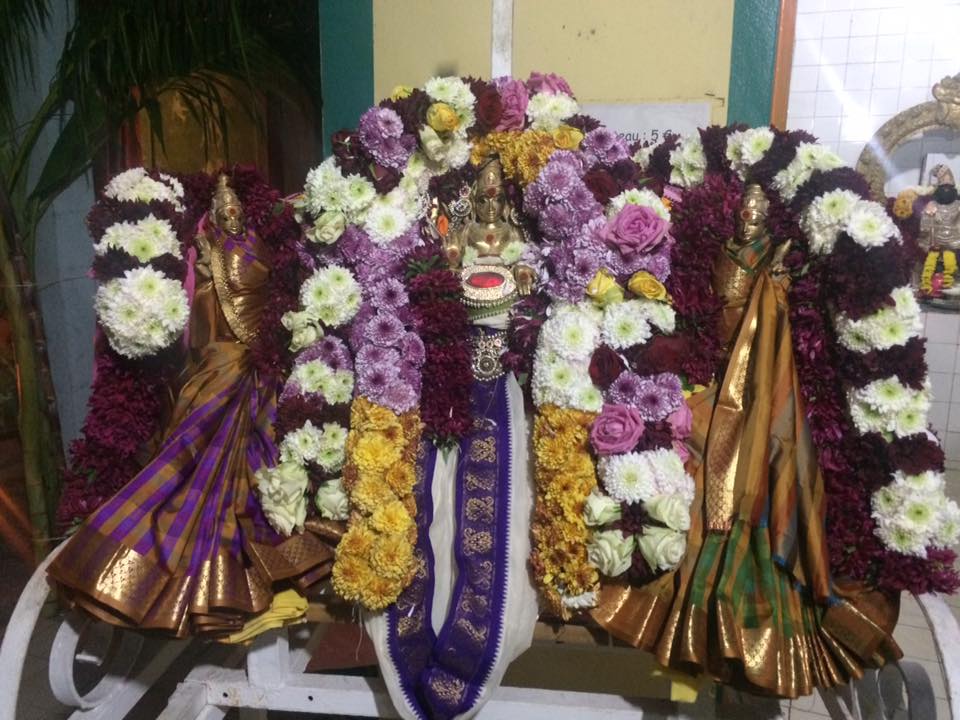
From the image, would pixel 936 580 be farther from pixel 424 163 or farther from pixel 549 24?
pixel 549 24

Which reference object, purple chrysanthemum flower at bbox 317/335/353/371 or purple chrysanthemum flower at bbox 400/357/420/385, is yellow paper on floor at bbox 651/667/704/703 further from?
purple chrysanthemum flower at bbox 317/335/353/371

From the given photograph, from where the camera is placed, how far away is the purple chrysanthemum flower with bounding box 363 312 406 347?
2082 millimetres

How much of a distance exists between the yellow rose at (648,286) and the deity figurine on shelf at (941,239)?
1.58 metres

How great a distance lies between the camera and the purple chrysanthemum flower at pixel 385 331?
2.08 m

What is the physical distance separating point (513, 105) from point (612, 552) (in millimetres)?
1419

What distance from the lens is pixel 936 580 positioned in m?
1.70

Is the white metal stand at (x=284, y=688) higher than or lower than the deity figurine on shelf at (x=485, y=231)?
lower

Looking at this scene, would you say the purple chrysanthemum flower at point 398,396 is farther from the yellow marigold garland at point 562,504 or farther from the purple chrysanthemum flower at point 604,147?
the purple chrysanthemum flower at point 604,147

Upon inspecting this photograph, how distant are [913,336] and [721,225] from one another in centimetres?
57

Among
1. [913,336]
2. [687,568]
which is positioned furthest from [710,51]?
[687,568]

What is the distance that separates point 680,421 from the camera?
193 centimetres

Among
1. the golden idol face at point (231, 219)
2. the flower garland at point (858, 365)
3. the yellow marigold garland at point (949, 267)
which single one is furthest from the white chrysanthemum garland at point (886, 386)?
the golden idol face at point (231, 219)

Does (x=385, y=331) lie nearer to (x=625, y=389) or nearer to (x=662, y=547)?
(x=625, y=389)

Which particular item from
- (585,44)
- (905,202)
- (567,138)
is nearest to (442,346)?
(567,138)
